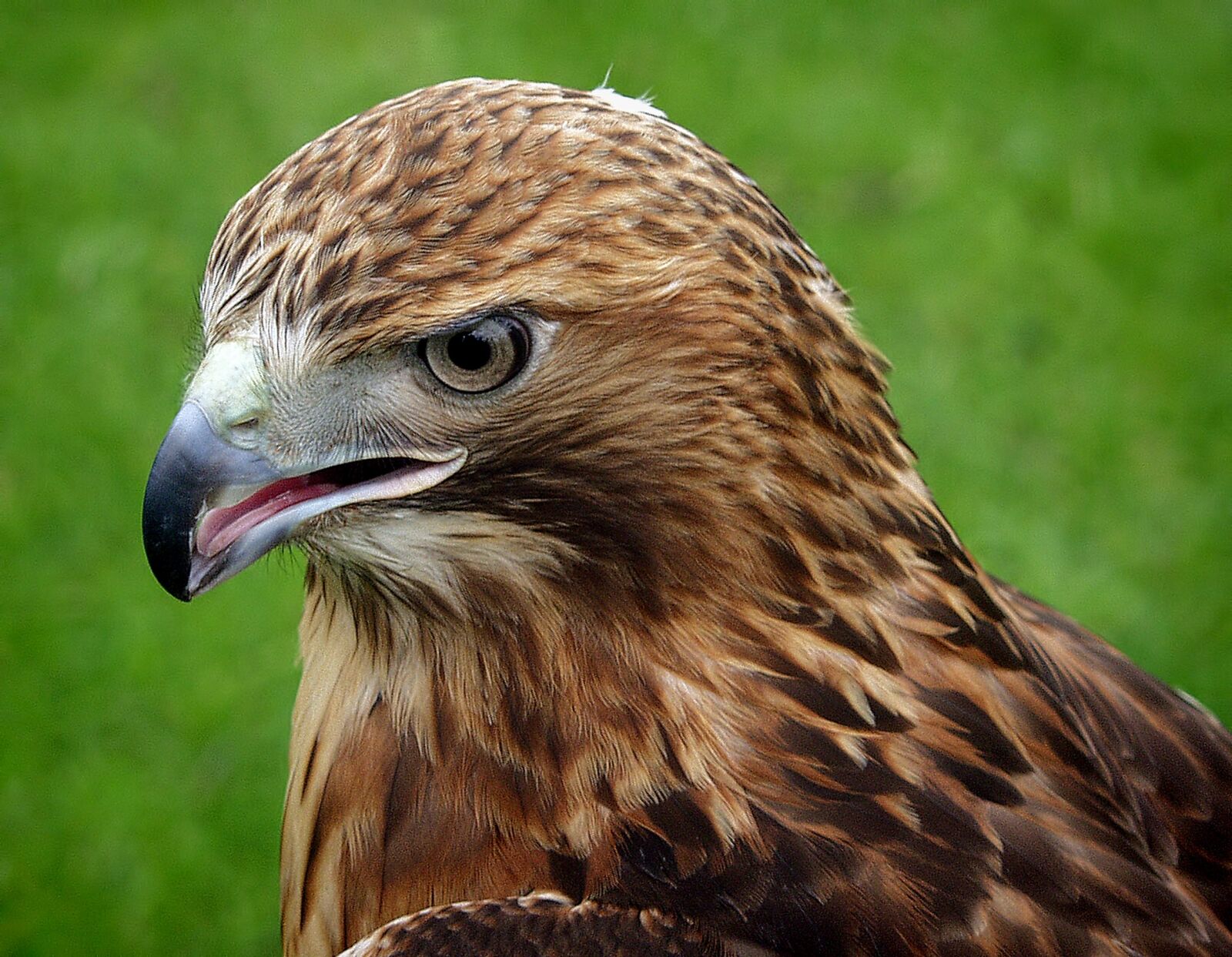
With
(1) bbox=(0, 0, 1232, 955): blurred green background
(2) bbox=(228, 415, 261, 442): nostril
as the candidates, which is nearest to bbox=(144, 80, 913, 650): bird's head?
(2) bbox=(228, 415, 261, 442): nostril

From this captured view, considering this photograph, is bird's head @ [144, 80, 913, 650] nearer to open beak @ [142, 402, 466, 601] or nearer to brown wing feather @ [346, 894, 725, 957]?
open beak @ [142, 402, 466, 601]

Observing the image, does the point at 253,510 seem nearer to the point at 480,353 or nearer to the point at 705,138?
the point at 480,353

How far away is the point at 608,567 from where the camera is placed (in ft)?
6.58

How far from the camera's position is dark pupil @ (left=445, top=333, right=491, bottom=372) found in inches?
72.9

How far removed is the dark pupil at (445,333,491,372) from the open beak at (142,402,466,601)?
13cm

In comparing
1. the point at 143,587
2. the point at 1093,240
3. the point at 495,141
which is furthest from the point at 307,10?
the point at 495,141

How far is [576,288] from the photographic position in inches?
72.4

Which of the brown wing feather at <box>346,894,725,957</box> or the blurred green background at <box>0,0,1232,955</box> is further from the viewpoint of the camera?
the blurred green background at <box>0,0,1232,955</box>

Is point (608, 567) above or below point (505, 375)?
below

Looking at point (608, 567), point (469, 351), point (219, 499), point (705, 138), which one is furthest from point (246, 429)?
point (705, 138)

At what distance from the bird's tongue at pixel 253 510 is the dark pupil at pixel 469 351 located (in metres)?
0.28

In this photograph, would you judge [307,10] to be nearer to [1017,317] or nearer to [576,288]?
[1017,317]

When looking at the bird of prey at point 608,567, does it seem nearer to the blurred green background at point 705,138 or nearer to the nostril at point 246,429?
the nostril at point 246,429

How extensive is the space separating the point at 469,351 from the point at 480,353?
15 millimetres
